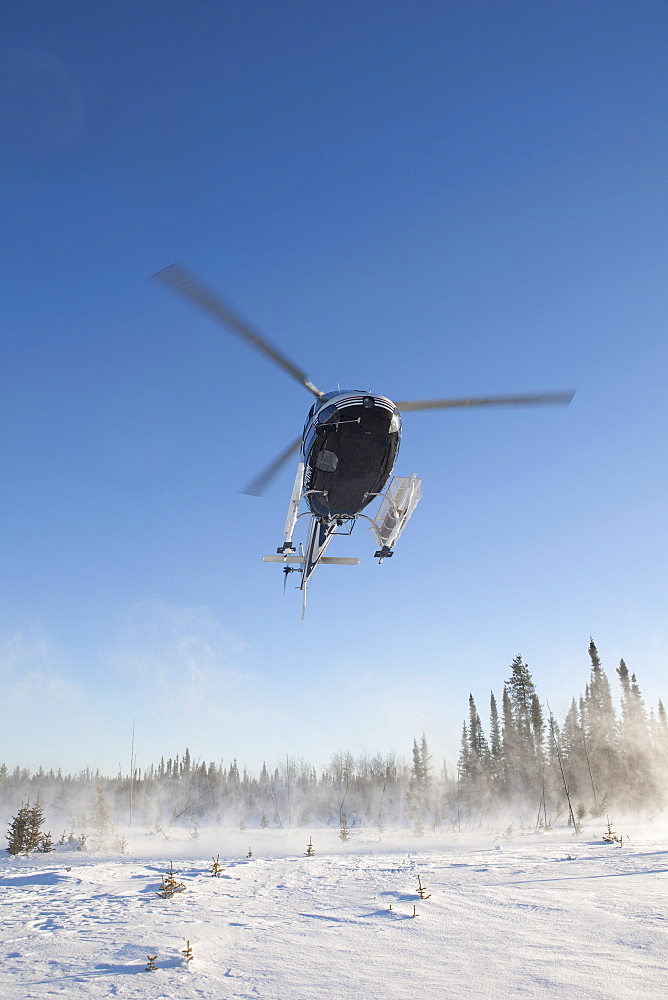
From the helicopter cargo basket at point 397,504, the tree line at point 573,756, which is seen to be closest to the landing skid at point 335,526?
the helicopter cargo basket at point 397,504

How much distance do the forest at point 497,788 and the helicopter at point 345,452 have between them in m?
20.3

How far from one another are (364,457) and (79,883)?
13136mm

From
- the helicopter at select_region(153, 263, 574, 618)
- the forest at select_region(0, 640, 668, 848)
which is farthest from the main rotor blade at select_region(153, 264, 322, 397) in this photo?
the forest at select_region(0, 640, 668, 848)

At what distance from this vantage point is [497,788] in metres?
58.7

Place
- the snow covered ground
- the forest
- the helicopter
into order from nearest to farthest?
the snow covered ground, the helicopter, the forest

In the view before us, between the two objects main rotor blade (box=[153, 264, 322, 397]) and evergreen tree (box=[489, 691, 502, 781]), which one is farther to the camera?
evergreen tree (box=[489, 691, 502, 781])

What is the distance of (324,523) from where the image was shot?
563 inches

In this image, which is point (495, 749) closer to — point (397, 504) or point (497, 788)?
point (497, 788)

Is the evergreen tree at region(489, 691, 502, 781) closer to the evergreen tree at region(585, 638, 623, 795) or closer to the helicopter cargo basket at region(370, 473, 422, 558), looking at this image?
the evergreen tree at region(585, 638, 623, 795)

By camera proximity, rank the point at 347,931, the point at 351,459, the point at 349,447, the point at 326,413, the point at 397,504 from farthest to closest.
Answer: the point at 397,504
the point at 351,459
the point at 349,447
the point at 326,413
the point at 347,931

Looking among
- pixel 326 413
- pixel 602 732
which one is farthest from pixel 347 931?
pixel 602 732

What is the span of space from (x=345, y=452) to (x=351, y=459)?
244 mm

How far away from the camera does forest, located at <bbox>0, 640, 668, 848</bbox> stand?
42.4 meters

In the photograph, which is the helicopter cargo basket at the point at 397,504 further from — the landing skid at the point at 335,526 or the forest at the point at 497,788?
the forest at the point at 497,788
